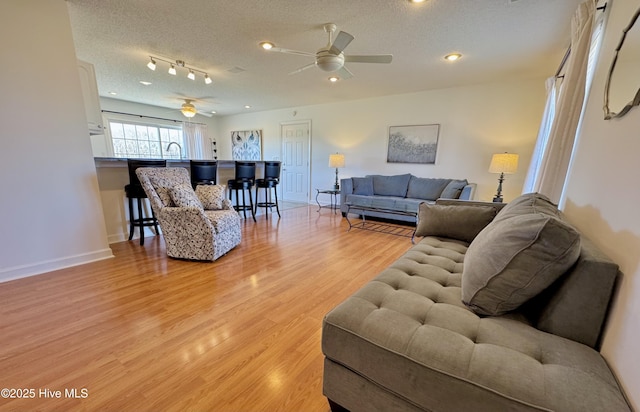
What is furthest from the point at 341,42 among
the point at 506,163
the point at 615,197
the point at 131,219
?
the point at 131,219

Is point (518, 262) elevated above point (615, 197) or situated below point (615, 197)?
below

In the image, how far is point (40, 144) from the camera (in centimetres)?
229

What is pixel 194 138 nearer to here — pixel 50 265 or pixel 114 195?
pixel 114 195

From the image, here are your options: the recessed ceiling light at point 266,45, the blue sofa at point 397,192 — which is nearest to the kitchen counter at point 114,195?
the recessed ceiling light at point 266,45

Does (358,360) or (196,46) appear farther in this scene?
(196,46)

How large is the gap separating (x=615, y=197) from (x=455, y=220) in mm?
954

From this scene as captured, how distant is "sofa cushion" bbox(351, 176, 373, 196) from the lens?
5.02 m

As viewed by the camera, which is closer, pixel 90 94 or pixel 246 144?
pixel 90 94

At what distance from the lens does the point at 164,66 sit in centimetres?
371

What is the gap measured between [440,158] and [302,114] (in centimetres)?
347

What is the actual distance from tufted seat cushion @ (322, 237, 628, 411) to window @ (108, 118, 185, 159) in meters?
7.44

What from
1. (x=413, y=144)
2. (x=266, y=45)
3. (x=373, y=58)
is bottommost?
(x=413, y=144)

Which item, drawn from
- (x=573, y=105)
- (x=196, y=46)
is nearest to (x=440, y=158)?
(x=573, y=105)

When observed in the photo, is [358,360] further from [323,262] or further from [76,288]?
[76,288]
